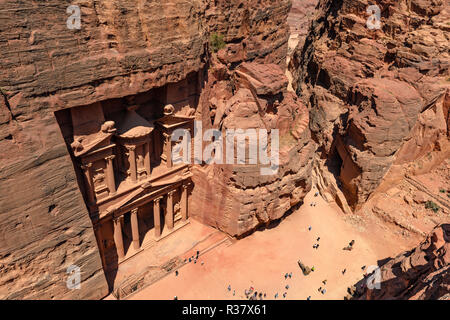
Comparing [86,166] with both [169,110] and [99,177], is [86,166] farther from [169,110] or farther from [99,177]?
[169,110]

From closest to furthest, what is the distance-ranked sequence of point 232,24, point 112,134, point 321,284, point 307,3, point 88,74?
point 88,74 < point 112,134 < point 321,284 < point 232,24 < point 307,3

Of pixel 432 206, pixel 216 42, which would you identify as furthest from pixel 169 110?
pixel 432 206

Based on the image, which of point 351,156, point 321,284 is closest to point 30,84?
point 321,284

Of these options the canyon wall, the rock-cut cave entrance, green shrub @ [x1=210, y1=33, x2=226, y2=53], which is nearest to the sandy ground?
the rock-cut cave entrance

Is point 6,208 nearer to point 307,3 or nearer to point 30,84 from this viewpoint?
point 30,84

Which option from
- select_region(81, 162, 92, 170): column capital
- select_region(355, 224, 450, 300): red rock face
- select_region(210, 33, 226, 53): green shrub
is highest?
select_region(210, 33, 226, 53): green shrub

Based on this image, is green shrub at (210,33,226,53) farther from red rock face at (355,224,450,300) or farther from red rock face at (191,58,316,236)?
red rock face at (355,224,450,300)
